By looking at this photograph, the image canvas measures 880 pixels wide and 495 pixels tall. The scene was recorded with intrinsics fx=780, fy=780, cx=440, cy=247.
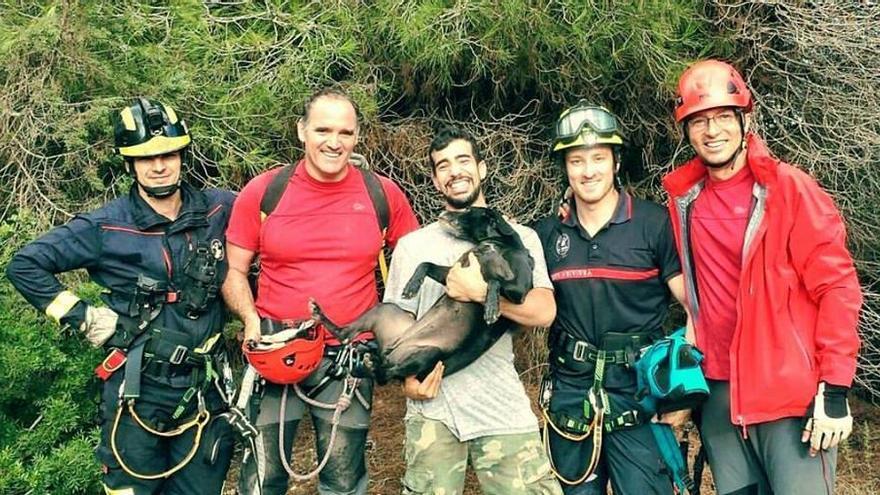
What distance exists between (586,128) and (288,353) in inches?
66.1

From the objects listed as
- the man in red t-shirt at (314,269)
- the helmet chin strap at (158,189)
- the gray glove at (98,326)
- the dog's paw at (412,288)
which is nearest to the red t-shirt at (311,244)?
the man in red t-shirt at (314,269)

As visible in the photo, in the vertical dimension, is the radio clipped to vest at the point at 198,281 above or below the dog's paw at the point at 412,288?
below

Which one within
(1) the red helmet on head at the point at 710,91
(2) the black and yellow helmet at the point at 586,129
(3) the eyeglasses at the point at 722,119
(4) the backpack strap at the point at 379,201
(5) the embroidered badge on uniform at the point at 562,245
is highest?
(1) the red helmet on head at the point at 710,91

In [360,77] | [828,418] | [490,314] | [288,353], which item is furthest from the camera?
[360,77]

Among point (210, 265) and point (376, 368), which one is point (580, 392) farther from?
point (210, 265)

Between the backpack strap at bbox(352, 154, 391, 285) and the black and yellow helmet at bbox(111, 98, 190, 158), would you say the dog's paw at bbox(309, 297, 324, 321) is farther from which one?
the black and yellow helmet at bbox(111, 98, 190, 158)

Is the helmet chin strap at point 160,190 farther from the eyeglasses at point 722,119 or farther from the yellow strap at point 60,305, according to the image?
the eyeglasses at point 722,119

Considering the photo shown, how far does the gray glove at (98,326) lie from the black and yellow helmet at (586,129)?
2.21 m

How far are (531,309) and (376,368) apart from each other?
747 mm

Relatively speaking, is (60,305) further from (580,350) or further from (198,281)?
(580,350)

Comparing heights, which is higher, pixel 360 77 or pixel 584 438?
pixel 360 77

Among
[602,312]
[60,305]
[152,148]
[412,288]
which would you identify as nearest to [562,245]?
[602,312]

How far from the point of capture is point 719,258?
11.0 feet

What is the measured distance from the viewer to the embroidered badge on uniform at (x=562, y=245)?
3617 millimetres
